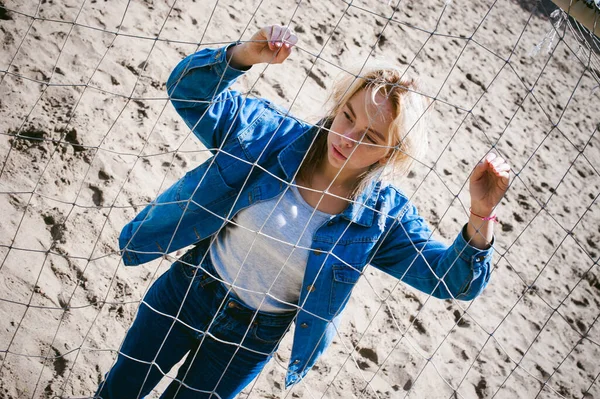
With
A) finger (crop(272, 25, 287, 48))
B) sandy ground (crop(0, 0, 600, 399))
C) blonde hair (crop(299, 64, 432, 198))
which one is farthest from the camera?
sandy ground (crop(0, 0, 600, 399))

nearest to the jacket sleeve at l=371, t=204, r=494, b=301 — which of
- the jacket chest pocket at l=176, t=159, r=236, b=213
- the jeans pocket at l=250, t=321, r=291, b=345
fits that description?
the jeans pocket at l=250, t=321, r=291, b=345

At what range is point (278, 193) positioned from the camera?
138cm

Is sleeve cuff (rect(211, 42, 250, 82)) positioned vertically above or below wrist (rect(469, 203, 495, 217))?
below

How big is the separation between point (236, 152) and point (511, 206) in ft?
8.22

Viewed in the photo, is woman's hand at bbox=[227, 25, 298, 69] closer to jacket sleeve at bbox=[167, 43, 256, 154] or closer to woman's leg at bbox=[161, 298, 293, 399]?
jacket sleeve at bbox=[167, 43, 256, 154]

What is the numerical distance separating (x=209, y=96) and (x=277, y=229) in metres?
0.32

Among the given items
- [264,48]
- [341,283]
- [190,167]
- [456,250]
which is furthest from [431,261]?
[190,167]

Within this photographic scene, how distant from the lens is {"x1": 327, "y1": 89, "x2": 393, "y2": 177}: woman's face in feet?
4.30

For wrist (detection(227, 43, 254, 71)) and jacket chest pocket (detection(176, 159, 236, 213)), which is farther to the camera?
jacket chest pocket (detection(176, 159, 236, 213))

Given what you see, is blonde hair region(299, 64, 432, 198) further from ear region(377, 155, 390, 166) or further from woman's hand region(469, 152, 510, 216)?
woman's hand region(469, 152, 510, 216)

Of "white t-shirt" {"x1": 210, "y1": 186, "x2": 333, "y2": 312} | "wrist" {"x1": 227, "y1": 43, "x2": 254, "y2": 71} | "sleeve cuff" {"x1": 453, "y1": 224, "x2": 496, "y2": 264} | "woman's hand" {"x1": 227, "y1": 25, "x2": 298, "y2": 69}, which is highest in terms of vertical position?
"woman's hand" {"x1": 227, "y1": 25, "x2": 298, "y2": 69}

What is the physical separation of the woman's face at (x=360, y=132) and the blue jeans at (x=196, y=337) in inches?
15.0

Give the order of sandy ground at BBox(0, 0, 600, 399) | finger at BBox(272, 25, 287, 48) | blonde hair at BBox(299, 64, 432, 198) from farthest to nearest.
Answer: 1. sandy ground at BBox(0, 0, 600, 399)
2. blonde hair at BBox(299, 64, 432, 198)
3. finger at BBox(272, 25, 287, 48)

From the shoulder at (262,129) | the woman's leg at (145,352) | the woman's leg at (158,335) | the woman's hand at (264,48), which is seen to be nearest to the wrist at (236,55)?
the woman's hand at (264,48)
